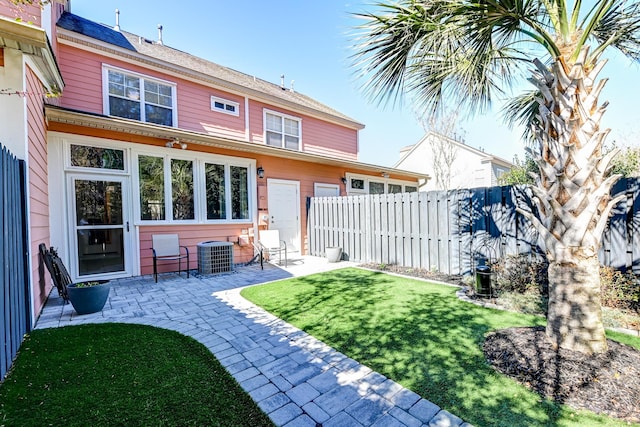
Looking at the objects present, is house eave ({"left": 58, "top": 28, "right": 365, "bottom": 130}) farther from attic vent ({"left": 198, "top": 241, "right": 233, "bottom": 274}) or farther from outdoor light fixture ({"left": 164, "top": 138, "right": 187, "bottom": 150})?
attic vent ({"left": 198, "top": 241, "right": 233, "bottom": 274})

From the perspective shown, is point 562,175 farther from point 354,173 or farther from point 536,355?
point 354,173

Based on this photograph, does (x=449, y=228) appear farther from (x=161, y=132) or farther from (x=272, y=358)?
(x=161, y=132)

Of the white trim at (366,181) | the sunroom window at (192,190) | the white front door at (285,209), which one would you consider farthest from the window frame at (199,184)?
the white trim at (366,181)

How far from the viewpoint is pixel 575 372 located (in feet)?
7.79

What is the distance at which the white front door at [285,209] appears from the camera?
8.94 metres

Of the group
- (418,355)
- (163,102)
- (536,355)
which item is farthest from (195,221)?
(536,355)

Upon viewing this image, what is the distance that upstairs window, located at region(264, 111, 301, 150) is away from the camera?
10242mm

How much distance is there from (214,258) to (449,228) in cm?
538

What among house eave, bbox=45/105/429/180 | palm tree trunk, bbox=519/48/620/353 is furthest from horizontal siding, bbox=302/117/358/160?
palm tree trunk, bbox=519/48/620/353

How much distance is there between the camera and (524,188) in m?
5.07

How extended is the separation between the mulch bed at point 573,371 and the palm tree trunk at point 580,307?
0.33 feet

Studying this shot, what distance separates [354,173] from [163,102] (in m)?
7.04

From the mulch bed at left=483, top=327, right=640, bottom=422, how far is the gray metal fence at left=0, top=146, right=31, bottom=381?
4.39 metres

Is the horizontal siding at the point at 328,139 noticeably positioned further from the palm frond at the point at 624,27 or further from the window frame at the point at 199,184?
the palm frond at the point at 624,27
